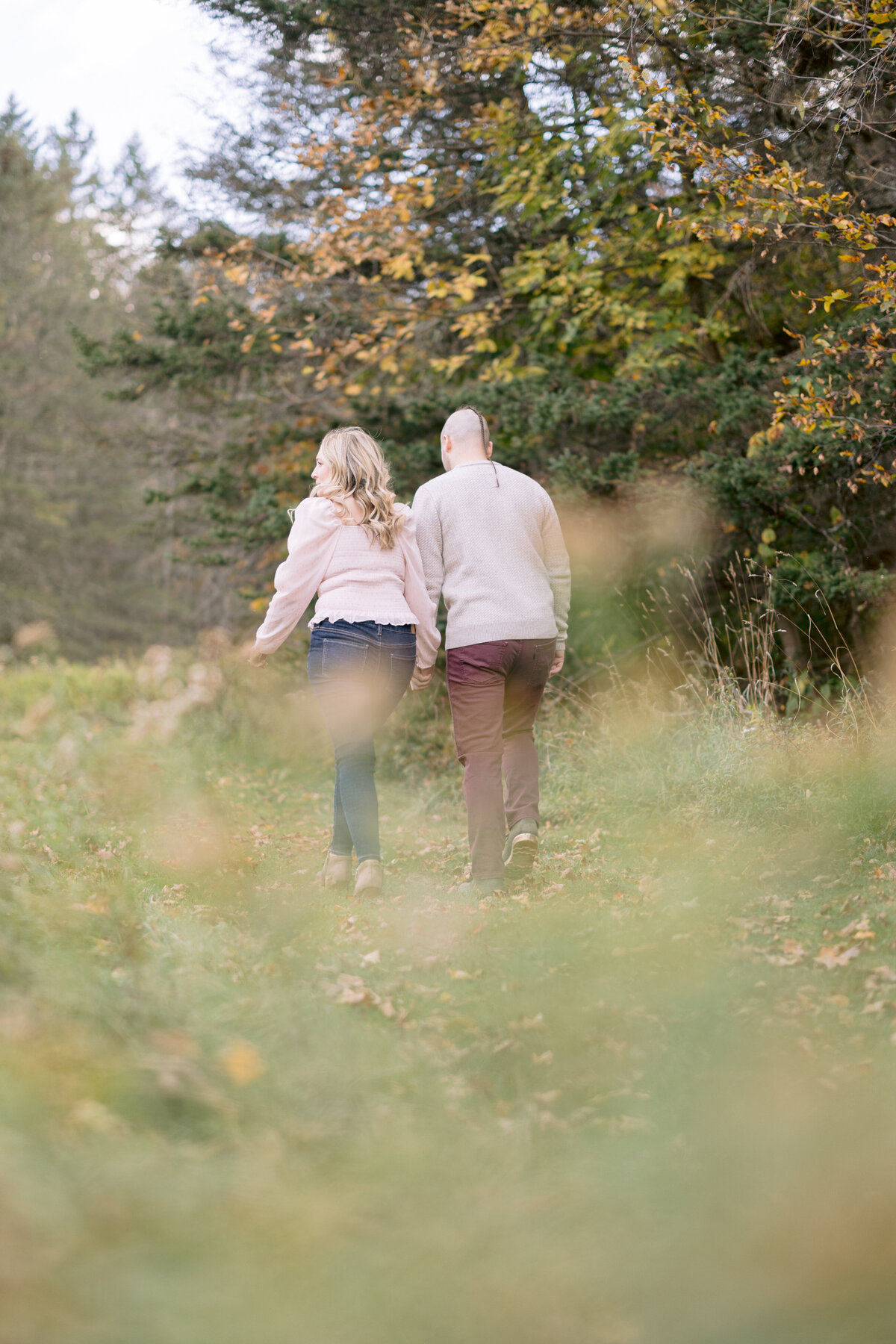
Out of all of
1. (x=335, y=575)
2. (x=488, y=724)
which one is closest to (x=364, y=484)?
(x=335, y=575)

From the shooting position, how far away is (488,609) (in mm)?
4602

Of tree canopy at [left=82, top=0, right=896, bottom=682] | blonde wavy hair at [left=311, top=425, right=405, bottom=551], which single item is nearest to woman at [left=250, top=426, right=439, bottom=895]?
blonde wavy hair at [left=311, top=425, right=405, bottom=551]

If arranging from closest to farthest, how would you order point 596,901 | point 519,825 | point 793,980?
point 793,980
point 596,901
point 519,825

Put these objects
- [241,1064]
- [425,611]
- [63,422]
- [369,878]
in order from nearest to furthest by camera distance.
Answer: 1. [241,1064]
2. [369,878]
3. [425,611]
4. [63,422]

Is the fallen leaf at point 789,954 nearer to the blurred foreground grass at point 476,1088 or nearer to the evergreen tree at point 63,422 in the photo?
the blurred foreground grass at point 476,1088

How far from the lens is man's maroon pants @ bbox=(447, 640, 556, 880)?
15.0ft

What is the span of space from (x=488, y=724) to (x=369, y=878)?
2.65ft

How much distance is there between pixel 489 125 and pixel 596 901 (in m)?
6.08

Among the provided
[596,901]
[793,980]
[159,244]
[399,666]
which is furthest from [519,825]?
[159,244]

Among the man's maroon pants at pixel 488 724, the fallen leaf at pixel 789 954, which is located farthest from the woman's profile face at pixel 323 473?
the fallen leaf at pixel 789 954

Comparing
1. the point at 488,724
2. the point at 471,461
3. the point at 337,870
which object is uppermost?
the point at 471,461

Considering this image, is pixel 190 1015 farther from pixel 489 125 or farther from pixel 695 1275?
pixel 489 125

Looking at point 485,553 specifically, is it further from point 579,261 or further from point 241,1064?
point 579,261

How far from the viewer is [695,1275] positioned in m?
2.01
